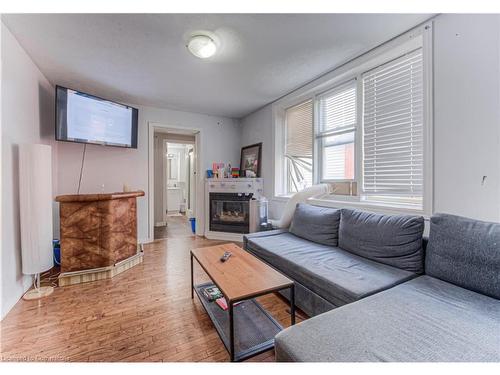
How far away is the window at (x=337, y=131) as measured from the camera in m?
2.52

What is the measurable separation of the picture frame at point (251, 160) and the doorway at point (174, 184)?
989 millimetres

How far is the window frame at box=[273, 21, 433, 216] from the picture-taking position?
68.8 inches

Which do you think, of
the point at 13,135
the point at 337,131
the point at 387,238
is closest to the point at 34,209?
the point at 13,135

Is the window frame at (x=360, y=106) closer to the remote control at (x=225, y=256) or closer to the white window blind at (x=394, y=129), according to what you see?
the white window blind at (x=394, y=129)

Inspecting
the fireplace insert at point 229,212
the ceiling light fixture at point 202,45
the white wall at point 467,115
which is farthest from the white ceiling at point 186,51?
the fireplace insert at point 229,212

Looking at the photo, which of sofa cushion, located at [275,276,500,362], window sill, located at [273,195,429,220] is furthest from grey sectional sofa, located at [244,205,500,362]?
window sill, located at [273,195,429,220]

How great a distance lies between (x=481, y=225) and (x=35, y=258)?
341cm

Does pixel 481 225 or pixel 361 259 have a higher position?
pixel 481 225

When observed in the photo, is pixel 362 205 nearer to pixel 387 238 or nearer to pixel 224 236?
pixel 387 238

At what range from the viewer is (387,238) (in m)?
1.71

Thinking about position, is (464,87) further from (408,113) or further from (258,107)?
(258,107)

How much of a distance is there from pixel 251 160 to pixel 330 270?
2.78 m

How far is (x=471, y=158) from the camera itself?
1.53 meters

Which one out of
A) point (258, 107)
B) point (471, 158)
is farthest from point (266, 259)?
point (258, 107)
